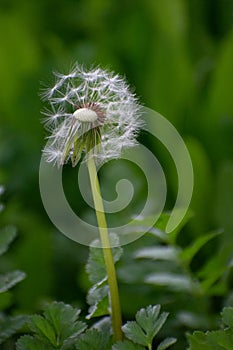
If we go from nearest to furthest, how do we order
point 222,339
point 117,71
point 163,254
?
point 222,339, point 163,254, point 117,71

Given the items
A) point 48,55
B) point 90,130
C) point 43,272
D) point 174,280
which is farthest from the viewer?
point 48,55

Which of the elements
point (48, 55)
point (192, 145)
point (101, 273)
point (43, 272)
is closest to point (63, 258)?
point (43, 272)

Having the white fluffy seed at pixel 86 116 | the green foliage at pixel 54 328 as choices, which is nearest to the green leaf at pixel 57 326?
the green foliage at pixel 54 328

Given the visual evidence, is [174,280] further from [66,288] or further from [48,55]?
[48,55]

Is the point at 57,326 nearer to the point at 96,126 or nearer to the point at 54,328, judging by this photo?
the point at 54,328

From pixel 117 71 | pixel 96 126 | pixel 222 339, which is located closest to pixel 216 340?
pixel 222 339

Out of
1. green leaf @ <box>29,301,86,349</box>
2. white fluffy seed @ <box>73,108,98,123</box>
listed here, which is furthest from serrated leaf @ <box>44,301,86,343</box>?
white fluffy seed @ <box>73,108,98,123</box>

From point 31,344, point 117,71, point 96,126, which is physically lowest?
point 31,344
